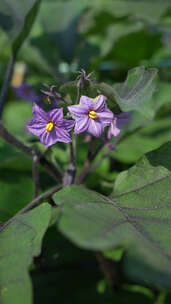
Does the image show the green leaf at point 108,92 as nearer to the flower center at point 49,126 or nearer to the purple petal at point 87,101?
the purple petal at point 87,101

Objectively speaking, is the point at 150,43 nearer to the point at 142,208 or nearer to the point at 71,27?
the point at 71,27

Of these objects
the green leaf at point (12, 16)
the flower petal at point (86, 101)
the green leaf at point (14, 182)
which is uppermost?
the green leaf at point (12, 16)

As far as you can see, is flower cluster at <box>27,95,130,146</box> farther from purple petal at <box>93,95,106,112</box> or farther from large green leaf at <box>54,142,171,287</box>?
large green leaf at <box>54,142,171,287</box>

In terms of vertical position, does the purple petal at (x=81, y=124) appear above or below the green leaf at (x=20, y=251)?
above

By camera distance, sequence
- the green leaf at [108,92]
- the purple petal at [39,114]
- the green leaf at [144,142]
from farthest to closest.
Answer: the green leaf at [144,142]
the purple petal at [39,114]
the green leaf at [108,92]

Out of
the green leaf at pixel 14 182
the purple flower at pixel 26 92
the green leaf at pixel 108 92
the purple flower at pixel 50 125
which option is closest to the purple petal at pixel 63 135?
the purple flower at pixel 50 125

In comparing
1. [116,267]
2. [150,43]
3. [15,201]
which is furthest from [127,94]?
[150,43]

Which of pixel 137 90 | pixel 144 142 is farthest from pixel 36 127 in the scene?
pixel 144 142

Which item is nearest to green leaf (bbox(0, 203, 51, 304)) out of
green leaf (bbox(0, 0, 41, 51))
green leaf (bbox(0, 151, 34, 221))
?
green leaf (bbox(0, 151, 34, 221))
